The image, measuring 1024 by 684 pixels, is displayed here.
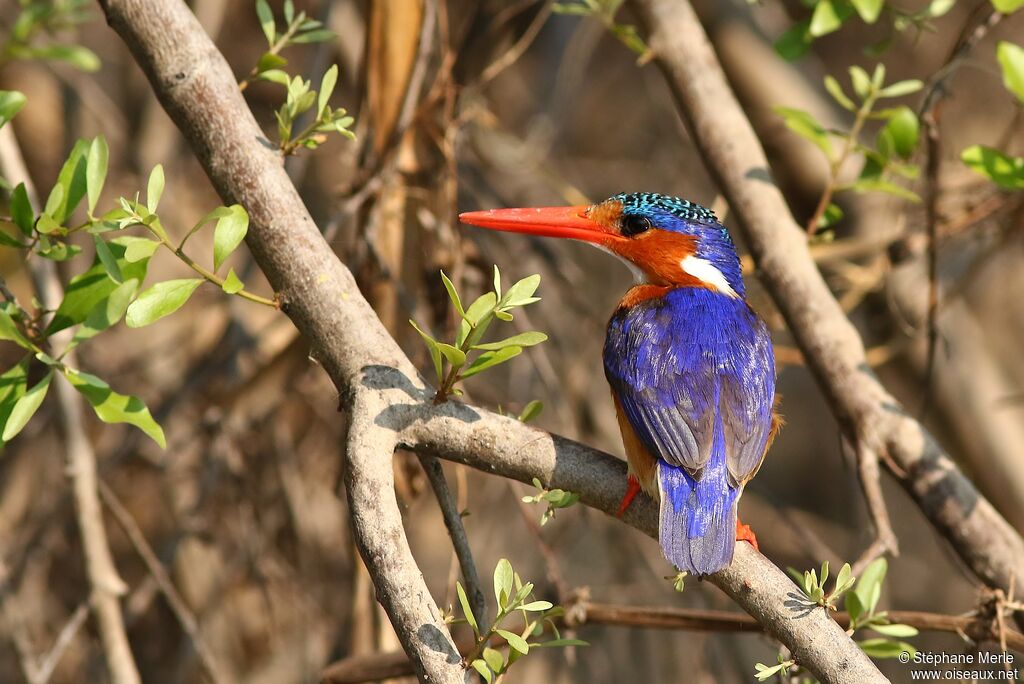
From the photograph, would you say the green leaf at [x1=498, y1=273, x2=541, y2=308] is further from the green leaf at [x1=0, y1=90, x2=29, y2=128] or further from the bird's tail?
the green leaf at [x1=0, y1=90, x2=29, y2=128]

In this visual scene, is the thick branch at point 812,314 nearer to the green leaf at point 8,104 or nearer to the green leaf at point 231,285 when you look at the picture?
the green leaf at point 231,285

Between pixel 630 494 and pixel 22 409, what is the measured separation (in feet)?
3.09

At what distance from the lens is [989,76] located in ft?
17.4

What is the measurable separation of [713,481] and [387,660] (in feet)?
2.32

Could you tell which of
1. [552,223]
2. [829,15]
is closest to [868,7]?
[829,15]

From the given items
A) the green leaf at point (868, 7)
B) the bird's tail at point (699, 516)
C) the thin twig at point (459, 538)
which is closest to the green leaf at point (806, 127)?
the green leaf at point (868, 7)

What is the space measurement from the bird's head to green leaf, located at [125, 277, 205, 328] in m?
1.16

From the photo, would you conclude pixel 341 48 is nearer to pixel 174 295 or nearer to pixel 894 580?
pixel 174 295

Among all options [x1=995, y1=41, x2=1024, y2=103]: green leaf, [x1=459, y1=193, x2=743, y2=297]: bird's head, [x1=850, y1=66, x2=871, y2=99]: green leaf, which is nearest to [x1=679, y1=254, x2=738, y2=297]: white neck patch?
[x1=459, y1=193, x2=743, y2=297]: bird's head

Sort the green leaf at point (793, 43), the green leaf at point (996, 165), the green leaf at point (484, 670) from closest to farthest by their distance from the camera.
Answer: the green leaf at point (484, 670)
the green leaf at point (996, 165)
the green leaf at point (793, 43)

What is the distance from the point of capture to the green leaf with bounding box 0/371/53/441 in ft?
4.74

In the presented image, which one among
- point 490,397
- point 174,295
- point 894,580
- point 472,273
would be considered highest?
point 174,295

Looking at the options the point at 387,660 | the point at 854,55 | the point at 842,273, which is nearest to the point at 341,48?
the point at 842,273

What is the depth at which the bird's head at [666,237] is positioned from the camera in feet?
8.24
